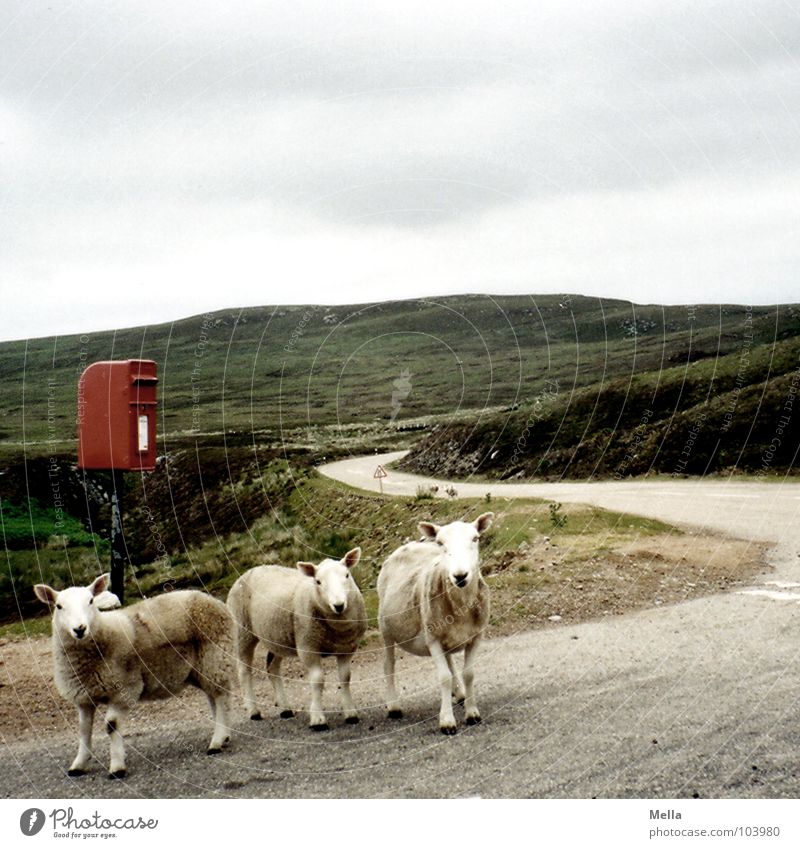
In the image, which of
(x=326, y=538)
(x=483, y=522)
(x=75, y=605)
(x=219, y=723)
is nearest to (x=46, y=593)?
(x=75, y=605)

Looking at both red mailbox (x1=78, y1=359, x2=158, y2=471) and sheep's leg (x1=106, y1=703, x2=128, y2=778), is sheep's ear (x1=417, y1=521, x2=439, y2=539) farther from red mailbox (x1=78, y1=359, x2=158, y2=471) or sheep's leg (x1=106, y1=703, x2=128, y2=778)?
red mailbox (x1=78, y1=359, x2=158, y2=471)

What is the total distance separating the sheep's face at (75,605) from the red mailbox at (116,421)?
3198 millimetres

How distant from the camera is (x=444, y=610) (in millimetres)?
8914

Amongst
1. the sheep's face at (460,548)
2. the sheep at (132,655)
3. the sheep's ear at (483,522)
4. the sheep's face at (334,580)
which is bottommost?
the sheep at (132,655)

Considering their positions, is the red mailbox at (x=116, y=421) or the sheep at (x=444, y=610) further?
the red mailbox at (x=116, y=421)

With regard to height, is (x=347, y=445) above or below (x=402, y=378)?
below

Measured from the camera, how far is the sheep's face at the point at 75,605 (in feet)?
25.1

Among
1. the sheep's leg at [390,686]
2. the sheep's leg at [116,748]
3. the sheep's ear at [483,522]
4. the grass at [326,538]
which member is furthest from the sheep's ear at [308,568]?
the grass at [326,538]

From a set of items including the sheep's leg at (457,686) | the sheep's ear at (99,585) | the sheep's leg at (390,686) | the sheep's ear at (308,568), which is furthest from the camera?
the sheep's leg at (457,686)

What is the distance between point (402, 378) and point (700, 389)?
1597cm

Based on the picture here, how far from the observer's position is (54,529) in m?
18.8

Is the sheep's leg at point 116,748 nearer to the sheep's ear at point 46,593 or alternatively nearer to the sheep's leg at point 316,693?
the sheep's ear at point 46,593

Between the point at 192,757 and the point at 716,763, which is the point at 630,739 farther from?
the point at 192,757

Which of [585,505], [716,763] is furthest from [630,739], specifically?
[585,505]
